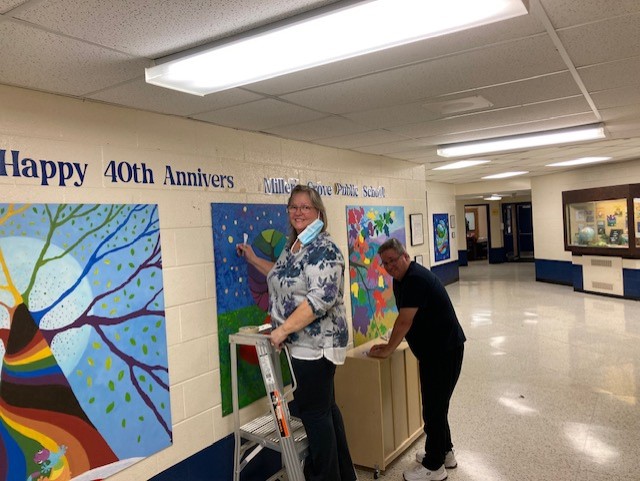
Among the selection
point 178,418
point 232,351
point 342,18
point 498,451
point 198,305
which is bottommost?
point 498,451

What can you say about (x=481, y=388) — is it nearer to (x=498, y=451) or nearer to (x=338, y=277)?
(x=498, y=451)

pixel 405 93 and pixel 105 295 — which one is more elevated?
pixel 405 93

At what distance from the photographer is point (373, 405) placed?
3.12 metres

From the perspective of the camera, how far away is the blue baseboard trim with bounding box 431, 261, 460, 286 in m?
10.5

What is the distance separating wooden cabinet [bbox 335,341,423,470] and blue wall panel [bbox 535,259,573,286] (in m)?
7.88

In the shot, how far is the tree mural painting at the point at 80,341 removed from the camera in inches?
73.5

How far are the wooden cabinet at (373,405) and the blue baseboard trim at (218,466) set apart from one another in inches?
22.7

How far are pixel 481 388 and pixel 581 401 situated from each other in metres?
0.83

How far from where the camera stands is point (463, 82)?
235cm

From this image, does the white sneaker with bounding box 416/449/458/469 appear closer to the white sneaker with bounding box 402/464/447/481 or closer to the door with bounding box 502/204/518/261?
the white sneaker with bounding box 402/464/447/481

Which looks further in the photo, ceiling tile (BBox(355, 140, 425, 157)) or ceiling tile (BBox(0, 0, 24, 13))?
ceiling tile (BBox(355, 140, 425, 157))

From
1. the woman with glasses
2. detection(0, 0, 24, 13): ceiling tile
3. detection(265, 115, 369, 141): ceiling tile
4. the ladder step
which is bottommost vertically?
the ladder step

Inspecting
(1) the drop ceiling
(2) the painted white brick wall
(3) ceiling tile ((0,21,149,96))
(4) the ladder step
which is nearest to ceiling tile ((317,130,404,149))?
(1) the drop ceiling

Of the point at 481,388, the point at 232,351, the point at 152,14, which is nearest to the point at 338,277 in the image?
the point at 232,351
